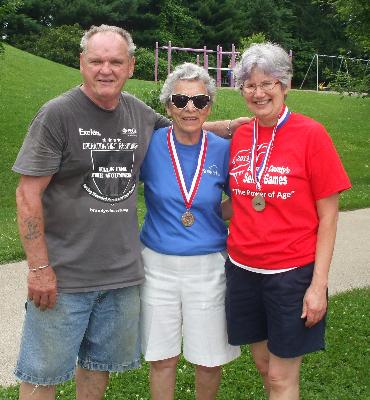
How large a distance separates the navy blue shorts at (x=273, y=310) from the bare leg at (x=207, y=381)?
331 mm

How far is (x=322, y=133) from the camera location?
2.93 meters

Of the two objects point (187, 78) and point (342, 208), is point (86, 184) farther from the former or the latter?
point (342, 208)

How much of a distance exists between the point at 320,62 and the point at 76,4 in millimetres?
18343

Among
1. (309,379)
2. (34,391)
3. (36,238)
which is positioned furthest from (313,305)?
(309,379)

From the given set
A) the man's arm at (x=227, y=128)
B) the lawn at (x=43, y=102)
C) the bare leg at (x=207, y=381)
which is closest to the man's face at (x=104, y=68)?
the man's arm at (x=227, y=128)

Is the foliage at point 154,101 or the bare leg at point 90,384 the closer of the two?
the bare leg at point 90,384

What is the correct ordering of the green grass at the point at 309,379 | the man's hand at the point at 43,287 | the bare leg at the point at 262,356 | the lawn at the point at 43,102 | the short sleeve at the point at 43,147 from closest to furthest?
the short sleeve at the point at 43,147 < the man's hand at the point at 43,287 < the bare leg at the point at 262,356 < the green grass at the point at 309,379 < the lawn at the point at 43,102

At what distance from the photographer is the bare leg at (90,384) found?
3377 millimetres

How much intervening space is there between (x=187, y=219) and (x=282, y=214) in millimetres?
504

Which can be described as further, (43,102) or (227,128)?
(43,102)

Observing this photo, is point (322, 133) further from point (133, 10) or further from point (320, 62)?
point (320, 62)

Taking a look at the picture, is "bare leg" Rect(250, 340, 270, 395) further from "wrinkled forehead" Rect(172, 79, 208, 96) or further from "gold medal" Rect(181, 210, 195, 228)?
"wrinkled forehead" Rect(172, 79, 208, 96)

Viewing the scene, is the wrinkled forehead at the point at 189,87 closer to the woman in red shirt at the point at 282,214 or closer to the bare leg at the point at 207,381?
the woman in red shirt at the point at 282,214

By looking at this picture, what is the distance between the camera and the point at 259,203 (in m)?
3.00
